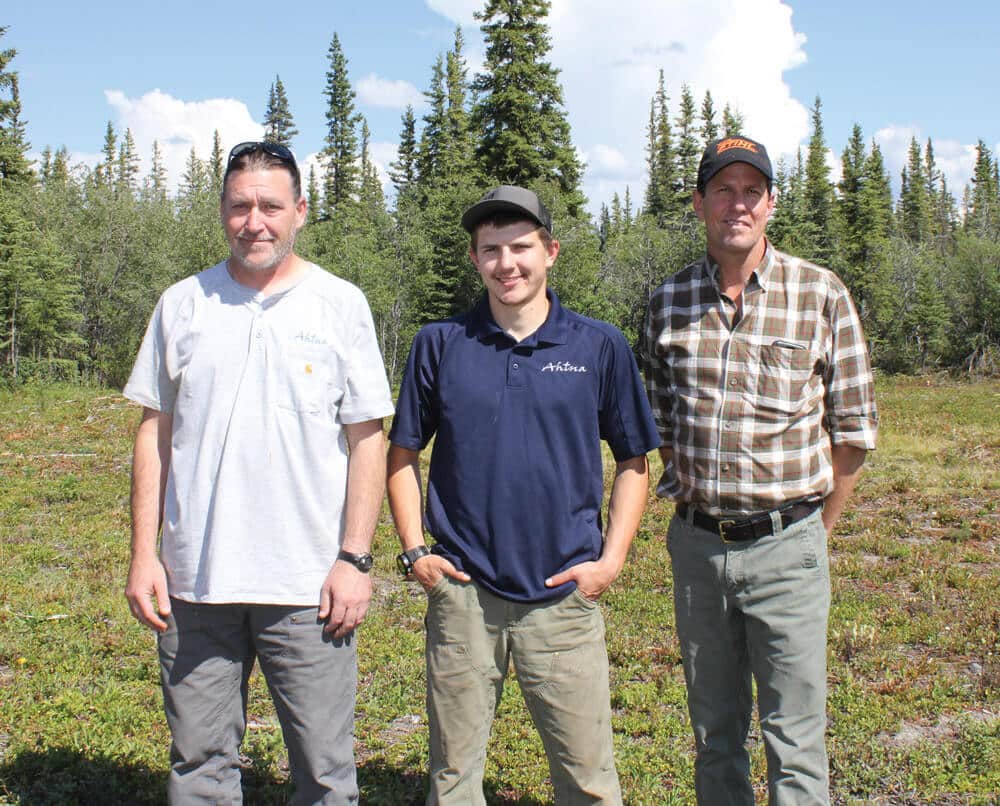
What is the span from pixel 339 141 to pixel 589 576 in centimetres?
6411

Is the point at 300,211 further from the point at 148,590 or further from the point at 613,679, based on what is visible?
the point at 613,679

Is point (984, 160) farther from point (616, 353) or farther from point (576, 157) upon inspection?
point (616, 353)

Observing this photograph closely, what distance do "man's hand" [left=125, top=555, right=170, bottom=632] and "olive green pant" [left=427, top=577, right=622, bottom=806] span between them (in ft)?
3.01

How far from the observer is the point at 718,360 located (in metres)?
3.30

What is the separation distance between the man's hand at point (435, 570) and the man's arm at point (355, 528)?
0.62 ft

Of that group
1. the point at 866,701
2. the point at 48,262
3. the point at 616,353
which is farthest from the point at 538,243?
the point at 48,262

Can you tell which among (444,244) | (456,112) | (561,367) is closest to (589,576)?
(561,367)

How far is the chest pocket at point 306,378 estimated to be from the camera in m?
2.85

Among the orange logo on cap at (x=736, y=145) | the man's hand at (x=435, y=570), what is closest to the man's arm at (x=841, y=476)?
the orange logo on cap at (x=736, y=145)

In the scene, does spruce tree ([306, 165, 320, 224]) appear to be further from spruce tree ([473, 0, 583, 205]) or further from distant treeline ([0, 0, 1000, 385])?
spruce tree ([473, 0, 583, 205])

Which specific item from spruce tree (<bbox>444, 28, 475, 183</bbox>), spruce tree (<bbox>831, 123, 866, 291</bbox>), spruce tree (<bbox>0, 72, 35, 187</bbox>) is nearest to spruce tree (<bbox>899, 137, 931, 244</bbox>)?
spruce tree (<bbox>831, 123, 866, 291</bbox>)

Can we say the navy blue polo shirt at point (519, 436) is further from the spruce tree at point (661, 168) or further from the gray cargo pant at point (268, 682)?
the spruce tree at point (661, 168)

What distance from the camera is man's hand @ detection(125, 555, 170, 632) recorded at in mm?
2848

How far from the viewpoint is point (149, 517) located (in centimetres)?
294
